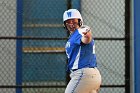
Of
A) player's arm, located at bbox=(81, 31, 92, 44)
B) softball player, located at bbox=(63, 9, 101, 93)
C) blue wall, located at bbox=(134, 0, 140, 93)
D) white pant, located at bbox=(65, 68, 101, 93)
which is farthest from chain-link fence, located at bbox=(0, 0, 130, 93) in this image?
player's arm, located at bbox=(81, 31, 92, 44)

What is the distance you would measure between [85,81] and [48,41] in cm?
232

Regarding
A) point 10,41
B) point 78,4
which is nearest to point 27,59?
point 10,41

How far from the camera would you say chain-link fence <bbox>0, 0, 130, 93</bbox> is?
6.67 metres

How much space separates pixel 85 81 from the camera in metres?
4.51

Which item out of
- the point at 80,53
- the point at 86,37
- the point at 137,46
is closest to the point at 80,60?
the point at 80,53

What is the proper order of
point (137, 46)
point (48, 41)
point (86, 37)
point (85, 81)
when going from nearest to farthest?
point (86, 37)
point (85, 81)
point (137, 46)
point (48, 41)

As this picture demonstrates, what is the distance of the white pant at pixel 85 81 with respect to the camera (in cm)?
450

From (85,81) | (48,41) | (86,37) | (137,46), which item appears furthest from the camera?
(48,41)

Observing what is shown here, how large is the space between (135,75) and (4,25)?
2.30 metres

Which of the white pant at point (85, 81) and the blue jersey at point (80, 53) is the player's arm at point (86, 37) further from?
the white pant at point (85, 81)

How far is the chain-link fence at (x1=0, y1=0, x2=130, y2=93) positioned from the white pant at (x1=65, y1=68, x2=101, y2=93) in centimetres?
215

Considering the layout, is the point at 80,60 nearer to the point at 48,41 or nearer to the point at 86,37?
the point at 86,37

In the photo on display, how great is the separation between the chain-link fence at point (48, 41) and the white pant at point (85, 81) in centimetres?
215

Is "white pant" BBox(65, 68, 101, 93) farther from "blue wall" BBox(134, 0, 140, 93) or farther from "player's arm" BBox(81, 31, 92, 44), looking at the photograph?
"blue wall" BBox(134, 0, 140, 93)
